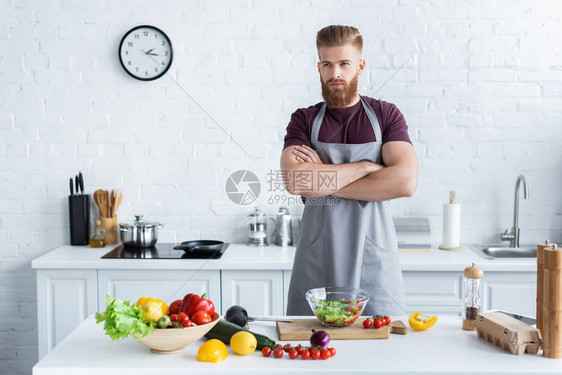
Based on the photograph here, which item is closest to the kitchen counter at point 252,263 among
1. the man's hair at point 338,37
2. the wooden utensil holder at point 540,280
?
the man's hair at point 338,37

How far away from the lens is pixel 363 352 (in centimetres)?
176

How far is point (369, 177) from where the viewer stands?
248cm

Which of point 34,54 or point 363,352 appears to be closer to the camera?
point 363,352

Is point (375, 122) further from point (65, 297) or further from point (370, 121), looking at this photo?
point (65, 297)

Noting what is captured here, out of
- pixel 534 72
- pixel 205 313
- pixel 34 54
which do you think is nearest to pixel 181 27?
pixel 34 54

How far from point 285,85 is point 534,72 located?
1585 millimetres

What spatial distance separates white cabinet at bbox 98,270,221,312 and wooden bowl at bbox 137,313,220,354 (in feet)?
5.10

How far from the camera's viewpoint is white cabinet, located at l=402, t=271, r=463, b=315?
129 inches

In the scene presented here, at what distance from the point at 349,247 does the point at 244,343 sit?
0.90 m

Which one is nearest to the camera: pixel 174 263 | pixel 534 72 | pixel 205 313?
pixel 205 313

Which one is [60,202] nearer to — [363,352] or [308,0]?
[308,0]

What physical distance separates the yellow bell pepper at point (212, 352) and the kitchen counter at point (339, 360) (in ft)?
0.06

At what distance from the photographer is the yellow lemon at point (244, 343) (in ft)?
5.66

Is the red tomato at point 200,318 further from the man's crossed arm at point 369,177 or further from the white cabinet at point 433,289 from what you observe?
the white cabinet at point 433,289
